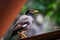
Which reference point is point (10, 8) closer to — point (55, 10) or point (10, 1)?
point (10, 1)

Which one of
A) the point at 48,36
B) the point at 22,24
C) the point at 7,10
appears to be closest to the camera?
the point at 7,10

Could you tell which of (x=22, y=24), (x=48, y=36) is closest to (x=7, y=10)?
(x=48, y=36)

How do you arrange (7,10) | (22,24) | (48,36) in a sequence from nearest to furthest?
1. (7,10)
2. (48,36)
3. (22,24)

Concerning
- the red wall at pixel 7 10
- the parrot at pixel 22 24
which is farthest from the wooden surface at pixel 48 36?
the red wall at pixel 7 10

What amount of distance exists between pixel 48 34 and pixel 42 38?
0.08ft

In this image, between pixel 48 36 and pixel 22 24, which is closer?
pixel 48 36

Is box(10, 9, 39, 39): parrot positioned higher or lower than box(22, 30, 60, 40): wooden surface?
higher

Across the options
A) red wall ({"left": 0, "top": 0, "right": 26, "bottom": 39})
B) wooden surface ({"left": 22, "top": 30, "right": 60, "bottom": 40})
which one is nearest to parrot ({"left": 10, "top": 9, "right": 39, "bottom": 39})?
wooden surface ({"left": 22, "top": 30, "right": 60, "bottom": 40})

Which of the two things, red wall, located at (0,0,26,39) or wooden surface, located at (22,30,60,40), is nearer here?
red wall, located at (0,0,26,39)

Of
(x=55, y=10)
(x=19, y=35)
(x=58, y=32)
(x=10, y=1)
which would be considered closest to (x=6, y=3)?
(x=10, y=1)

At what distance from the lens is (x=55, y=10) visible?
1.74 metres

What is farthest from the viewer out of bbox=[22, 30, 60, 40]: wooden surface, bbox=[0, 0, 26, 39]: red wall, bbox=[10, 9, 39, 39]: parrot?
bbox=[10, 9, 39, 39]: parrot

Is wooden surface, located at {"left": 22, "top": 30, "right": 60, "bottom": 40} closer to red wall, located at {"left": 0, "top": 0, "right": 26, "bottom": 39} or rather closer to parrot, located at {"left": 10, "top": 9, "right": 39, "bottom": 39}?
parrot, located at {"left": 10, "top": 9, "right": 39, "bottom": 39}

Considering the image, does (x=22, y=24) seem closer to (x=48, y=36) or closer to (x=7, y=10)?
(x=48, y=36)
